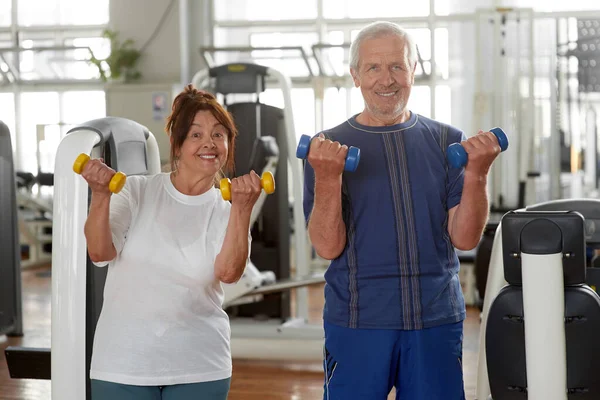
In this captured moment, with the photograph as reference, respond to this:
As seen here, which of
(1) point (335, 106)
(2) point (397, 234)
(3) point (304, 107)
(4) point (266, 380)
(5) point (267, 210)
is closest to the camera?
(2) point (397, 234)

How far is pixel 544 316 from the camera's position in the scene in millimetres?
1579

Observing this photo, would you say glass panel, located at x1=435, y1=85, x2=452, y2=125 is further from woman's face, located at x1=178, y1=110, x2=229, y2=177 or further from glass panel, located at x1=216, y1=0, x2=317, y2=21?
woman's face, located at x1=178, y1=110, x2=229, y2=177

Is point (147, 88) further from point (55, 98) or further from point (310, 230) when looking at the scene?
point (310, 230)

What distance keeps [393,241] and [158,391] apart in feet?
1.90

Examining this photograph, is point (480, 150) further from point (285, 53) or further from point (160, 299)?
point (285, 53)

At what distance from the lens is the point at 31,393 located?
3.97 meters

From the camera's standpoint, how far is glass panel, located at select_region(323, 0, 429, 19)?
838cm

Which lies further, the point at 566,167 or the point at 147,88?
the point at 147,88

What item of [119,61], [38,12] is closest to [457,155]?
[119,61]

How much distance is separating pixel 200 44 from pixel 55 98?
1.79 metres

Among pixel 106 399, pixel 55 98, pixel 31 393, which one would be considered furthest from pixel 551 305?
pixel 55 98

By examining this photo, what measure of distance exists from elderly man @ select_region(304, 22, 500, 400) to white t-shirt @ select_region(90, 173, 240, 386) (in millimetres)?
249

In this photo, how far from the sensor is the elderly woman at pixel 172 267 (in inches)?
67.4

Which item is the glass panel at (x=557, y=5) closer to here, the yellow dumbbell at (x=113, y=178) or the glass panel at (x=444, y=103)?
the glass panel at (x=444, y=103)
